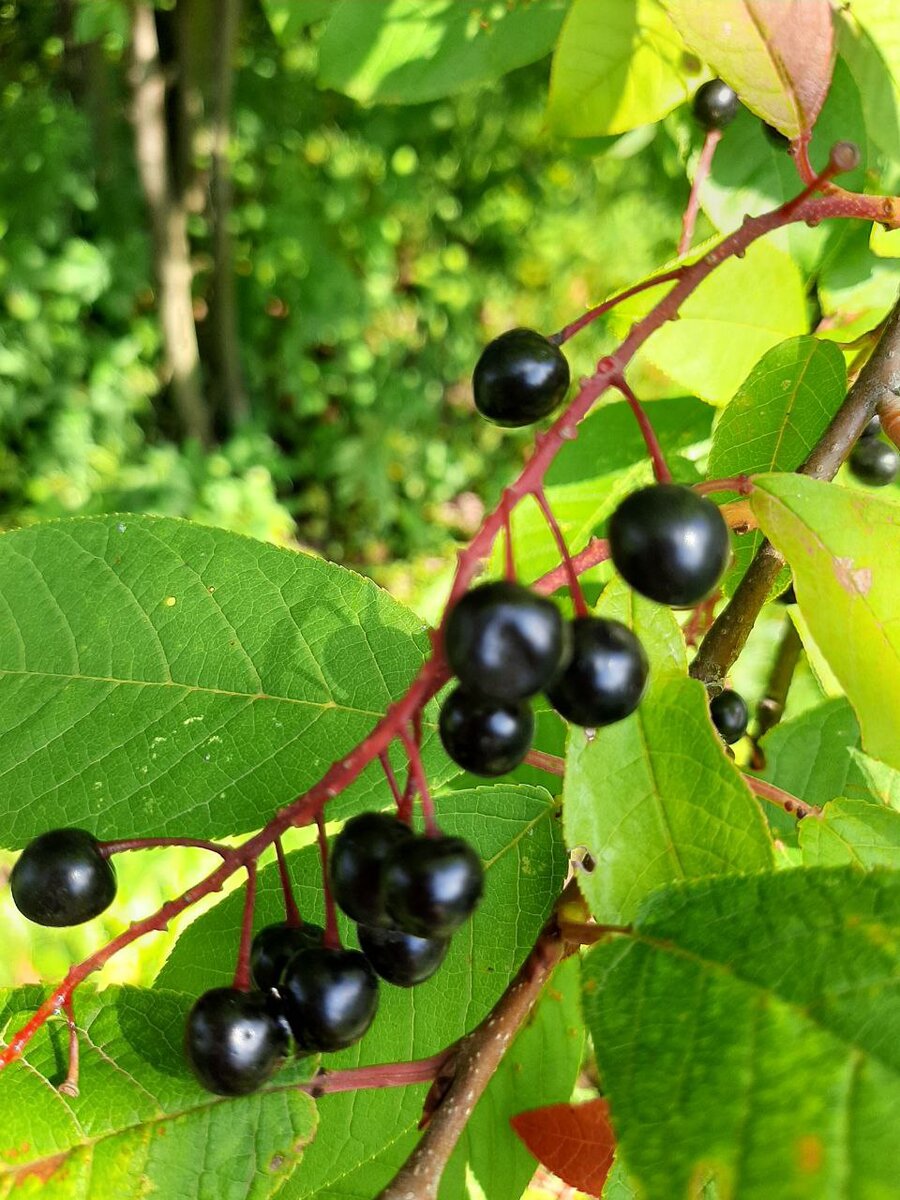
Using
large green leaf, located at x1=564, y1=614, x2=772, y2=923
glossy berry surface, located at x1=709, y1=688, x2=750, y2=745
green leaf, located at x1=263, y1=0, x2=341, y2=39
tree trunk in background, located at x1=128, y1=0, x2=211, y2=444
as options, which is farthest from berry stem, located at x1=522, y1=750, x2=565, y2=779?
tree trunk in background, located at x1=128, y1=0, x2=211, y2=444

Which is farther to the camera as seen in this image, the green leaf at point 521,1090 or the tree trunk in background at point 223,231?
the tree trunk in background at point 223,231

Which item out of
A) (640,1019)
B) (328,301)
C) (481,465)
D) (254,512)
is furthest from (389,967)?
(481,465)

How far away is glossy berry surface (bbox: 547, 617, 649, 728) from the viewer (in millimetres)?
853

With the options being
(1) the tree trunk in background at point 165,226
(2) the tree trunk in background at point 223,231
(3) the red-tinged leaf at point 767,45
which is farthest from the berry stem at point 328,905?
(1) the tree trunk in background at point 165,226

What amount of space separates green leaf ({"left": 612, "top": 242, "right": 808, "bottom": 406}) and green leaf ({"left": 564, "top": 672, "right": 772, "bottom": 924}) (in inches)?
28.3

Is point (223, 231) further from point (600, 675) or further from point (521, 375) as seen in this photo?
point (600, 675)

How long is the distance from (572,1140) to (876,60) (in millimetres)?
1683

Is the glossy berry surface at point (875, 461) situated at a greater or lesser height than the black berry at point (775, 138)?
lesser

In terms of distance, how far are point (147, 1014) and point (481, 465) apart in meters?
6.52

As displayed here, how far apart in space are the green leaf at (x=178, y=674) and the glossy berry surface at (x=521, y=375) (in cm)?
34

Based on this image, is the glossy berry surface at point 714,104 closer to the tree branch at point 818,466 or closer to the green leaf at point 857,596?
the tree branch at point 818,466

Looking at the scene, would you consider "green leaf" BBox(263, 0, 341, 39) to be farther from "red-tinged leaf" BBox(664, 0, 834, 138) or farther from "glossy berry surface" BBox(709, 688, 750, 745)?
"glossy berry surface" BBox(709, 688, 750, 745)

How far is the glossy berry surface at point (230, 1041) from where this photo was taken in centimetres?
94

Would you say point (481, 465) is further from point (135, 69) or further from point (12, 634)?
point (12, 634)
